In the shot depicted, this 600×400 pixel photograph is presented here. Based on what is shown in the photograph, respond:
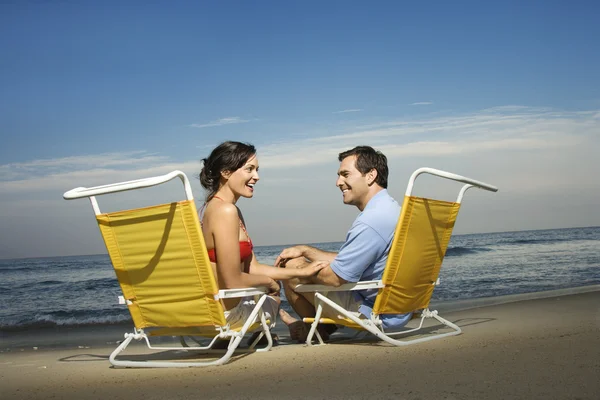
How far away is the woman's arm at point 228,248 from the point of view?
4418 mm

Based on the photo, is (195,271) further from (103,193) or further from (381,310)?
(381,310)

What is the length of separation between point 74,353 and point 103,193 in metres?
2.61

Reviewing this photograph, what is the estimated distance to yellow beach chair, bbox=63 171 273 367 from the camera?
3971 mm

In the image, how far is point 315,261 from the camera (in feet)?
16.4

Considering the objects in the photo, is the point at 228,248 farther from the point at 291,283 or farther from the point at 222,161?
the point at 291,283

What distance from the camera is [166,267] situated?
4160 millimetres

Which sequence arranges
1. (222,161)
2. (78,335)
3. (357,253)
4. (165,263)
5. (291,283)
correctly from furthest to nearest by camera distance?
(78,335), (291,283), (222,161), (357,253), (165,263)

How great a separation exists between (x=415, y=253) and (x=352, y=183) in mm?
736

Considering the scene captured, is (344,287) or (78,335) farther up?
(344,287)

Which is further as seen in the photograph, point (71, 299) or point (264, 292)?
point (71, 299)

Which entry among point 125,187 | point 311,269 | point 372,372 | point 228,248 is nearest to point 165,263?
point 228,248

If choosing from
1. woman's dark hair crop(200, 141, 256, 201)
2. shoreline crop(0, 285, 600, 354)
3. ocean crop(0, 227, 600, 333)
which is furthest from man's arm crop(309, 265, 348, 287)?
ocean crop(0, 227, 600, 333)

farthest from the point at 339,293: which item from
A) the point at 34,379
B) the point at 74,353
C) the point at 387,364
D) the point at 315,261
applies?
the point at 74,353

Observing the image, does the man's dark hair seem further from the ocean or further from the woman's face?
the ocean
